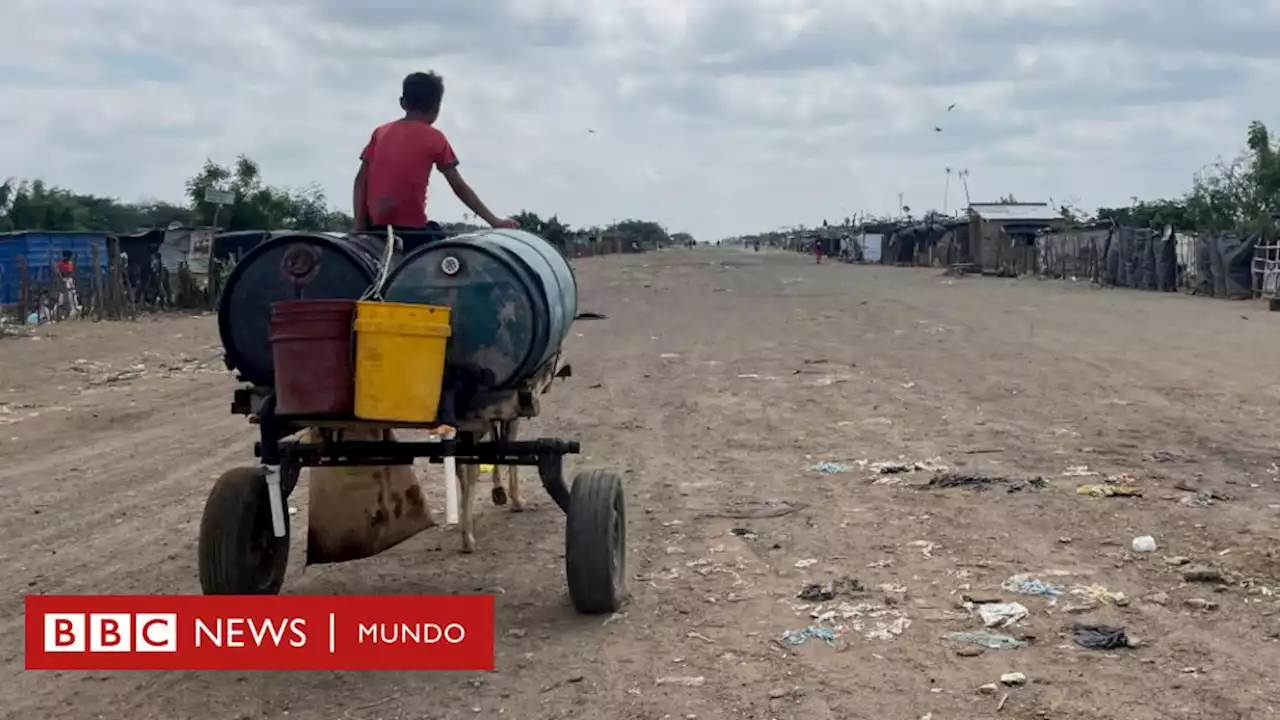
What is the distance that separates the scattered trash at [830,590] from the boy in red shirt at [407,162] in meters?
2.12

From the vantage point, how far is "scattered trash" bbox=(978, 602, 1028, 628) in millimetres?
5120

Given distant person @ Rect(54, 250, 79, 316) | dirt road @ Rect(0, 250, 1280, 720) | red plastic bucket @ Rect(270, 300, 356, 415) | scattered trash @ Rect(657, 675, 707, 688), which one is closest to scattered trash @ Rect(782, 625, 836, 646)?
dirt road @ Rect(0, 250, 1280, 720)

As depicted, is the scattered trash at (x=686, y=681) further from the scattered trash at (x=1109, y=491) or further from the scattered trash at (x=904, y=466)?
the scattered trash at (x=904, y=466)

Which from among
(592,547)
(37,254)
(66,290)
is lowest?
(592,547)

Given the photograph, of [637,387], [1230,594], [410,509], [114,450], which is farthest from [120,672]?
[637,387]

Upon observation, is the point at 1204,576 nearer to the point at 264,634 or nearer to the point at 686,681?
the point at 686,681

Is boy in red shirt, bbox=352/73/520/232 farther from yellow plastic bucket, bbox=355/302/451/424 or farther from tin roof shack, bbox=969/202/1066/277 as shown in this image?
tin roof shack, bbox=969/202/1066/277

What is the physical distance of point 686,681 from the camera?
15.0 feet

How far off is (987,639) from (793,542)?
67.2 inches

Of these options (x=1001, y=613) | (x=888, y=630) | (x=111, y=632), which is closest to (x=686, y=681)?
(x=888, y=630)

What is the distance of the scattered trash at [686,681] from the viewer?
14.9 feet

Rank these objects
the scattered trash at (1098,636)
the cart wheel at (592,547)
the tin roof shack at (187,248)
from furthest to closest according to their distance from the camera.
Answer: the tin roof shack at (187,248), the cart wheel at (592,547), the scattered trash at (1098,636)

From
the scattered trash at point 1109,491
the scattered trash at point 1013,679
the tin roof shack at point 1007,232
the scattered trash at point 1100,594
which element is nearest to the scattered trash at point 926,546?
the scattered trash at point 1100,594

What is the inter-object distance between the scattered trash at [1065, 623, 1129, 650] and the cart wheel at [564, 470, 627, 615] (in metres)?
1.82
